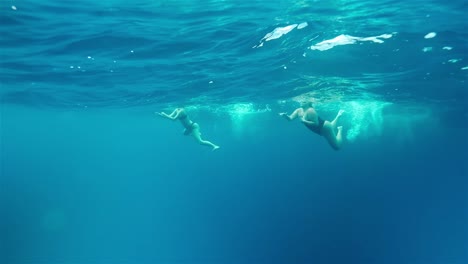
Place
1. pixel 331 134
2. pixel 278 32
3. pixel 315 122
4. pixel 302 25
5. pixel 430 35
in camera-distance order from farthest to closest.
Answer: pixel 430 35 < pixel 278 32 < pixel 302 25 < pixel 331 134 < pixel 315 122

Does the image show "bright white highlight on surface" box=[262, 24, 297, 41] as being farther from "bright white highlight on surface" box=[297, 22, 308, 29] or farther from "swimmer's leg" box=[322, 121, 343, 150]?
"swimmer's leg" box=[322, 121, 343, 150]

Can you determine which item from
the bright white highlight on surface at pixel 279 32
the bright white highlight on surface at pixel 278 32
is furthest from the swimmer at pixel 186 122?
the bright white highlight on surface at pixel 278 32

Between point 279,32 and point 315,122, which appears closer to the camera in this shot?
point 315,122

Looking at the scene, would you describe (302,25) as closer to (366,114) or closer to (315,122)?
(315,122)

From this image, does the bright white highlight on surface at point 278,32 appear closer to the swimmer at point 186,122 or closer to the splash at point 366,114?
the swimmer at point 186,122

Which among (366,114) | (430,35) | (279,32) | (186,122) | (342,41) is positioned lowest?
(366,114)

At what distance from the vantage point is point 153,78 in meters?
23.0

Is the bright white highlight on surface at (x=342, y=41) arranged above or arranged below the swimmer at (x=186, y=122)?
above

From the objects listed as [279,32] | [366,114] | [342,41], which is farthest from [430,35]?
[366,114]

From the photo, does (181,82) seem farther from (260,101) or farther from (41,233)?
(41,233)

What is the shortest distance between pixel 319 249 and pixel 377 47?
37127mm

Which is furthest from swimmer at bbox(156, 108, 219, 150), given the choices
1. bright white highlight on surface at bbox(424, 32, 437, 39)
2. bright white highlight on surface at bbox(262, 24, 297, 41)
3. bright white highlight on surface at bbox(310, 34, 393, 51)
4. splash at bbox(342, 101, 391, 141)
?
splash at bbox(342, 101, 391, 141)

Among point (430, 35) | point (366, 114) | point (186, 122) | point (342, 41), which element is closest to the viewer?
point (430, 35)

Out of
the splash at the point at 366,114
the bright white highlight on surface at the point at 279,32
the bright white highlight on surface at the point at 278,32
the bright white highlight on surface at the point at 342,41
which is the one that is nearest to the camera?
the bright white highlight on surface at the point at 279,32
